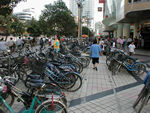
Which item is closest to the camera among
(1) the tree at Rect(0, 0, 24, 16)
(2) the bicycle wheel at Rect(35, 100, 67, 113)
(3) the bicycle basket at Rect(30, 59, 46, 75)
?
(2) the bicycle wheel at Rect(35, 100, 67, 113)

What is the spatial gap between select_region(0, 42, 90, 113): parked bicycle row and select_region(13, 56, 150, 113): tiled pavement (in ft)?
1.56

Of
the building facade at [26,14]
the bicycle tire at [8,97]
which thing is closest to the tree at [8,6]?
the bicycle tire at [8,97]

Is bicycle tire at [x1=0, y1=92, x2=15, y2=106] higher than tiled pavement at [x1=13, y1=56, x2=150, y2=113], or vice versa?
bicycle tire at [x1=0, y1=92, x2=15, y2=106]

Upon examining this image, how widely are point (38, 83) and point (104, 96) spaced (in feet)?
8.08

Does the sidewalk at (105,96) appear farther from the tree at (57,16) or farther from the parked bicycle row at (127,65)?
the tree at (57,16)

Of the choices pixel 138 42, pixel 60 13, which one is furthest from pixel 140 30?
pixel 60 13

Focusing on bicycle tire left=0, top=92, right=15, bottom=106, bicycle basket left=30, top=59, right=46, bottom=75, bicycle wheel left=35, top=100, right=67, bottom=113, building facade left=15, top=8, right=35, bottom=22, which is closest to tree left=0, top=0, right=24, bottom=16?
bicycle basket left=30, top=59, right=46, bottom=75

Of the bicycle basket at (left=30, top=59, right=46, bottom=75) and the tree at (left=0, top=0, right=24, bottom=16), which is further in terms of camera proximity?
the tree at (left=0, top=0, right=24, bottom=16)

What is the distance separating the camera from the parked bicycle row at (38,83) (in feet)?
9.27

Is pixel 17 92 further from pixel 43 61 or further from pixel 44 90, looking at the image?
pixel 43 61

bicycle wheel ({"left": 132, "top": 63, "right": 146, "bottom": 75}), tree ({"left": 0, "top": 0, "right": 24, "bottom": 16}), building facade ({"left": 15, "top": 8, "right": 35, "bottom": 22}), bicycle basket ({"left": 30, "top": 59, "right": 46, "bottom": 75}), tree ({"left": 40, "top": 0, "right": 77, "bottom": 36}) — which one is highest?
building facade ({"left": 15, "top": 8, "right": 35, "bottom": 22})

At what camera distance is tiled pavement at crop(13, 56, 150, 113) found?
3877 mm

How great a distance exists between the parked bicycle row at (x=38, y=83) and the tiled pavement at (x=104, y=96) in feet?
1.56

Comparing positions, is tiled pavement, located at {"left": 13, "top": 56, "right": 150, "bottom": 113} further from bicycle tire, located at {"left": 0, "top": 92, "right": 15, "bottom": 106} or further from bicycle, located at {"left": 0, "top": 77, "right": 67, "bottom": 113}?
bicycle, located at {"left": 0, "top": 77, "right": 67, "bottom": 113}
